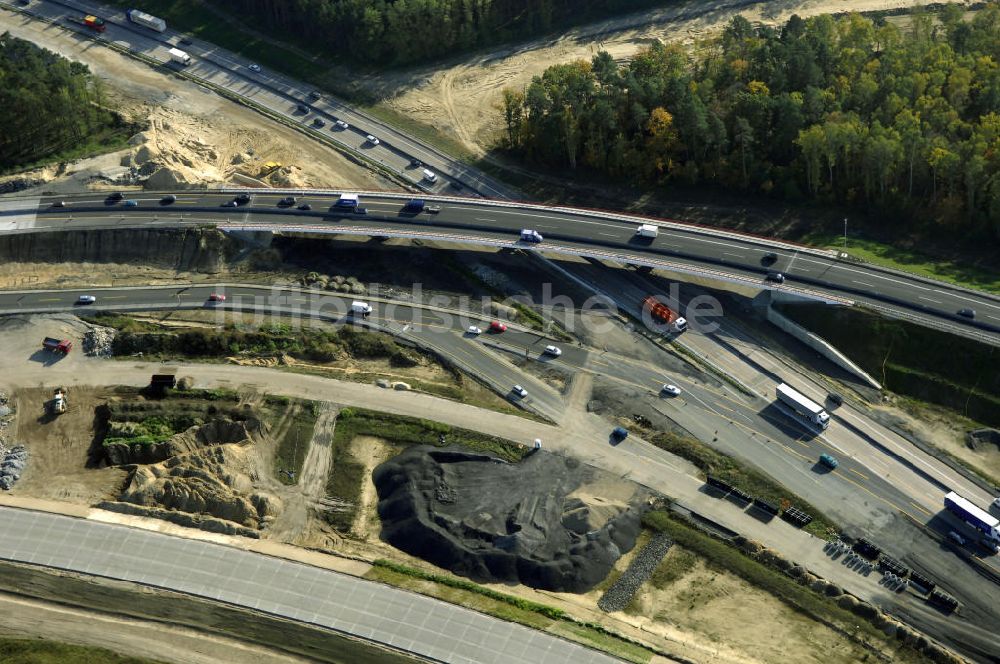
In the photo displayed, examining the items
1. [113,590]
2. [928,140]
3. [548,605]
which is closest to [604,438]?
[548,605]

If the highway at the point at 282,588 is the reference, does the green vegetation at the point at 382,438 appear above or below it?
above

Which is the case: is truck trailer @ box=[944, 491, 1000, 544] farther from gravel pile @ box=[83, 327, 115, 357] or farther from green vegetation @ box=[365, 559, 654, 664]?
gravel pile @ box=[83, 327, 115, 357]

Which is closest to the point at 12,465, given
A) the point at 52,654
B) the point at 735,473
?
the point at 52,654

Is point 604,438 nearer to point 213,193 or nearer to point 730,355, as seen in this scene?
point 730,355

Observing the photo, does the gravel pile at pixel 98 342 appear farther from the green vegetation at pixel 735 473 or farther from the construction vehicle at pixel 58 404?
the green vegetation at pixel 735 473

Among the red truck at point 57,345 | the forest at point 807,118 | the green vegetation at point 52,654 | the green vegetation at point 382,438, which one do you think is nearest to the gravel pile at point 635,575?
the green vegetation at point 382,438

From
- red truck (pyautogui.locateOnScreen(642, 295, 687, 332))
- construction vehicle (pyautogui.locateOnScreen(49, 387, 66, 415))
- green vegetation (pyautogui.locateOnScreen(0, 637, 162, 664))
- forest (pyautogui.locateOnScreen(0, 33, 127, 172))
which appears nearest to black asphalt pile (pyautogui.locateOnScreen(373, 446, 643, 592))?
red truck (pyautogui.locateOnScreen(642, 295, 687, 332))
